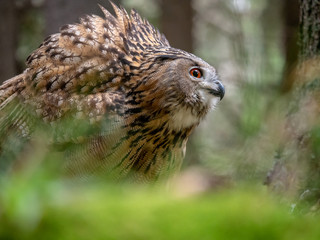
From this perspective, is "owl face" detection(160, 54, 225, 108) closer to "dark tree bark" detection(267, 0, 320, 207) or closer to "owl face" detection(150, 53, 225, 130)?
"owl face" detection(150, 53, 225, 130)

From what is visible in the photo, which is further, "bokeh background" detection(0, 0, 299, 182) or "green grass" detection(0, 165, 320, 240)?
"bokeh background" detection(0, 0, 299, 182)

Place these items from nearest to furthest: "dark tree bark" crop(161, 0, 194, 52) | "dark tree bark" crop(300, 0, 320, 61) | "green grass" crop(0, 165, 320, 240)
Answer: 1. "green grass" crop(0, 165, 320, 240)
2. "dark tree bark" crop(300, 0, 320, 61)
3. "dark tree bark" crop(161, 0, 194, 52)

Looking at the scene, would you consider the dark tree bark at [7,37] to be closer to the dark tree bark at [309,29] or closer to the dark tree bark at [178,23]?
the dark tree bark at [178,23]

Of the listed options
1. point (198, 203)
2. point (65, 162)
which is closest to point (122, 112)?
point (65, 162)

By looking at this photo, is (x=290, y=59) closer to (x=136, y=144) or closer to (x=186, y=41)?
(x=136, y=144)

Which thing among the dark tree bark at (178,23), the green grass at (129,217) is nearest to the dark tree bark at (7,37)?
the dark tree bark at (178,23)

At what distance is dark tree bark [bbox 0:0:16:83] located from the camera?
8.46 meters

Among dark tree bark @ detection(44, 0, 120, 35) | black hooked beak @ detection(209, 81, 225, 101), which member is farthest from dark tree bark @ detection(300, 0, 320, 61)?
dark tree bark @ detection(44, 0, 120, 35)

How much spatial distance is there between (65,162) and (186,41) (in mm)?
5784

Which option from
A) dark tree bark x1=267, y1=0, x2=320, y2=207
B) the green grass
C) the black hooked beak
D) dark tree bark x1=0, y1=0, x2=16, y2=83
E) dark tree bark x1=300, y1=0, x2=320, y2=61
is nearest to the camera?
the green grass

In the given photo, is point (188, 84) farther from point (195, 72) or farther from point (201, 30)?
point (201, 30)

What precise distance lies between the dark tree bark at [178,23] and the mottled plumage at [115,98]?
4.61 m

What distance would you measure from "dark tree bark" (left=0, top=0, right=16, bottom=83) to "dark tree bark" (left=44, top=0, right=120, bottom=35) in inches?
59.2

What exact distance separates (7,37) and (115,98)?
4.99 metres
